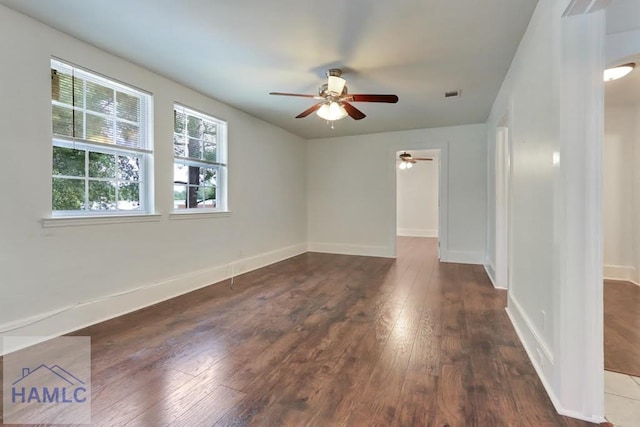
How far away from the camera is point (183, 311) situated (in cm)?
307

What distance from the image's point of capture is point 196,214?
386cm

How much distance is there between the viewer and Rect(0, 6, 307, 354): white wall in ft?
7.38

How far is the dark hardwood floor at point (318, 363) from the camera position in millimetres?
1577

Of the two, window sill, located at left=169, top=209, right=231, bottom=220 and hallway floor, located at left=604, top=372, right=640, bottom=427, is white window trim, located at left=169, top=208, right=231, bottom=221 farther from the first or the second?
hallway floor, located at left=604, top=372, right=640, bottom=427

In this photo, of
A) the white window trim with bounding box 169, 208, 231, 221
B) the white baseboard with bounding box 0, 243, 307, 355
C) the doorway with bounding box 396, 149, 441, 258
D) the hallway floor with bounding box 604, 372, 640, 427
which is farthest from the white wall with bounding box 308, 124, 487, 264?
the hallway floor with bounding box 604, 372, 640, 427

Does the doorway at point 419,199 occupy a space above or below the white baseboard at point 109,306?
above

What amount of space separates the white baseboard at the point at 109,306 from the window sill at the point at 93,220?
72cm

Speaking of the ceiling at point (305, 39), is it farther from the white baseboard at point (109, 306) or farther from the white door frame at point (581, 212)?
the white baseboard at point (109, 306)

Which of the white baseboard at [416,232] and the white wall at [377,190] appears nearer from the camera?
the white wall at [377,190]

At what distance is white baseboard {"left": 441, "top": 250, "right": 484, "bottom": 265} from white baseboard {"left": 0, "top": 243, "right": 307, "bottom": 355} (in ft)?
12.4

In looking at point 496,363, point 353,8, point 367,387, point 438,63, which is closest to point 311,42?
point 353,8

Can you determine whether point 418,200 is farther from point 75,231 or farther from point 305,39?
point 75,231


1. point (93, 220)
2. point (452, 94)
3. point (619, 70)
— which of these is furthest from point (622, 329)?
point (93, 220)

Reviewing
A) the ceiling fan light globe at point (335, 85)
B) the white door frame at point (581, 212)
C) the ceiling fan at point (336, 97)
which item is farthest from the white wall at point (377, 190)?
the white door frame at point (581, 212)
